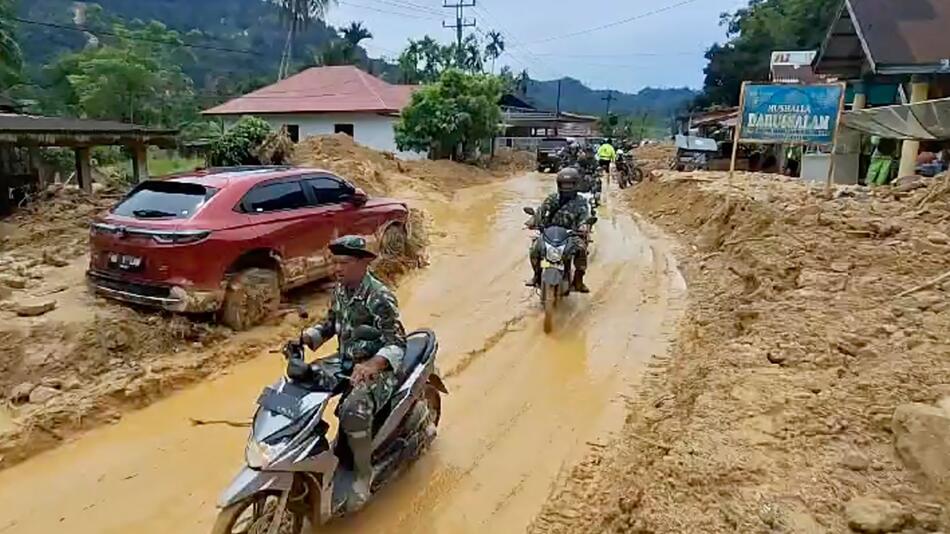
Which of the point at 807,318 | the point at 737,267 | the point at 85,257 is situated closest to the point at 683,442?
the point at 807,318

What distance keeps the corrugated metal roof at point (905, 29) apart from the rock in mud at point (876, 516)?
14.2 meters

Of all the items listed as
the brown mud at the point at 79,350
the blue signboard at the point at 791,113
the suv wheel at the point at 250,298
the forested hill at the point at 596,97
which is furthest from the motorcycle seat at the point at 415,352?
the forested hill at the point at 596,97

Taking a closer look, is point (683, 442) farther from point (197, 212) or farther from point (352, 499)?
point (197, 212)

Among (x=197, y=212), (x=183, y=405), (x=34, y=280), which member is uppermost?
(x=197, y=212)

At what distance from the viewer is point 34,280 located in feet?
27.2

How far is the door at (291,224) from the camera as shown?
7.83 meters

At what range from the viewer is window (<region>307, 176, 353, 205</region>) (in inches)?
348

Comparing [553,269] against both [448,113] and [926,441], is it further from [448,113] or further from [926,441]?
[448,113]

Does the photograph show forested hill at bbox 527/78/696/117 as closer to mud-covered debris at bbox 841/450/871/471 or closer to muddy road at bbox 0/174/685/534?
muddy road at bbox 0/174/685/534

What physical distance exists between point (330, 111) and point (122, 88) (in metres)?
10.1

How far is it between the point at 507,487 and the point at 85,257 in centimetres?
756

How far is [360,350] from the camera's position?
4.18m

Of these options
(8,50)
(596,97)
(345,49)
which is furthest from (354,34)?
(596,97)

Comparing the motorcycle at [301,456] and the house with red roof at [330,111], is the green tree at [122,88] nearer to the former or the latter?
the house with red roof at [330,111]
